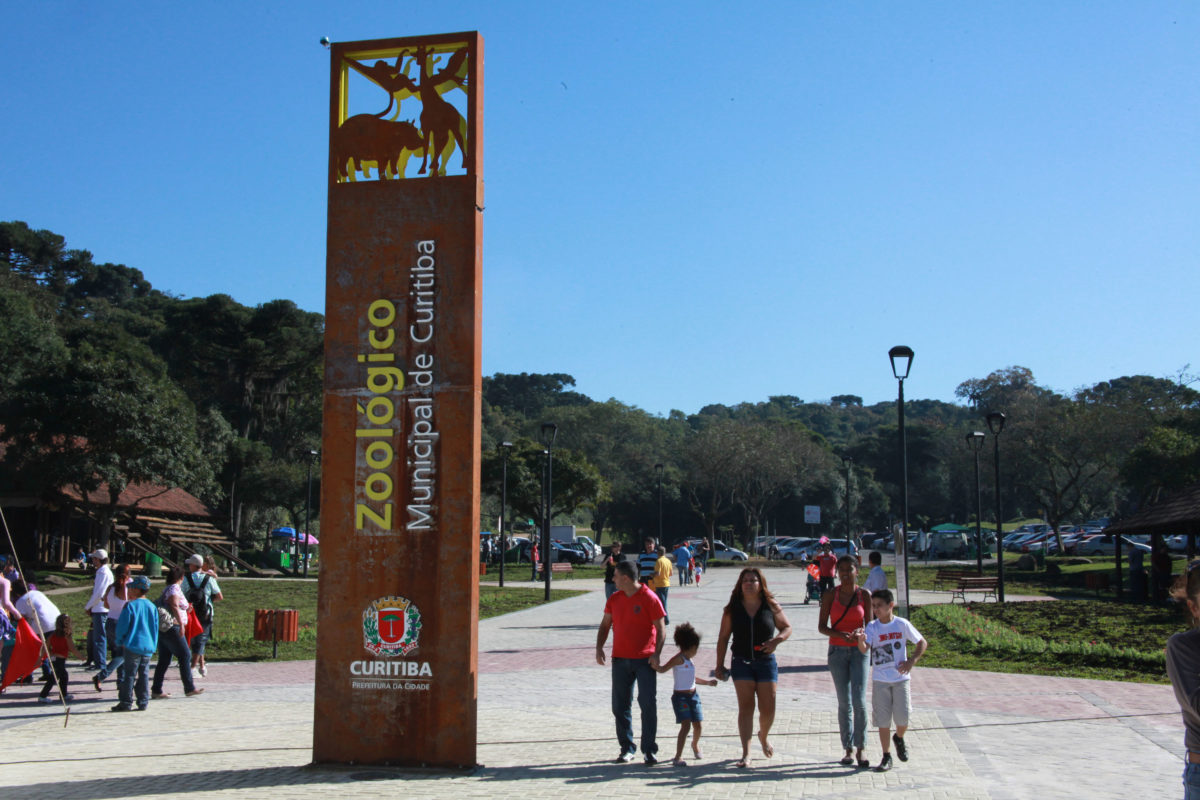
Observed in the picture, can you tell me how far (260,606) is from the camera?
24.2 meters

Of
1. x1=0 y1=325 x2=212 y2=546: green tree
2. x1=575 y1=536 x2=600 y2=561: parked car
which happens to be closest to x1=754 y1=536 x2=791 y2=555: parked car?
x1=575 y1=536 x2=600 y2=561: parked car

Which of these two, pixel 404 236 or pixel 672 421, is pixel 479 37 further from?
pixel 672 421

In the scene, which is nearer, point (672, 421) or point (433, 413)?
point (433, 413)

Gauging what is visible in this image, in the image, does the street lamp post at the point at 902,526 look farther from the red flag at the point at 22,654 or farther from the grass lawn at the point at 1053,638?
the red flag at the point at 22,654

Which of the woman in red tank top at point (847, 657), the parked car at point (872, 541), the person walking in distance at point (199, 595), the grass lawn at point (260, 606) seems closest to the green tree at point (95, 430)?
the grass lawn at point (260, 606)

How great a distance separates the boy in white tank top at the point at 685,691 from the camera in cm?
783

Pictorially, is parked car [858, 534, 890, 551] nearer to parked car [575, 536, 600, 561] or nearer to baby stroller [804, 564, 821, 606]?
parked car [575, 536, 600, 561]

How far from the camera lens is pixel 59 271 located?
73.4 metres

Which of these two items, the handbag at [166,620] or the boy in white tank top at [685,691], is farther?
the handbag at [166,620]

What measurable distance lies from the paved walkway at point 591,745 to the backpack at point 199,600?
86cm

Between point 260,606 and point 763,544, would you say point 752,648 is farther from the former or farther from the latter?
point 763,544

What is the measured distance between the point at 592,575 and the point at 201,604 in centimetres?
3041

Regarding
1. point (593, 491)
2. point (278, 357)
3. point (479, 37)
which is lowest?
point (593, 491)

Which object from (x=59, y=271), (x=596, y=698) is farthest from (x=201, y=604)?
(x=59, y=271)
